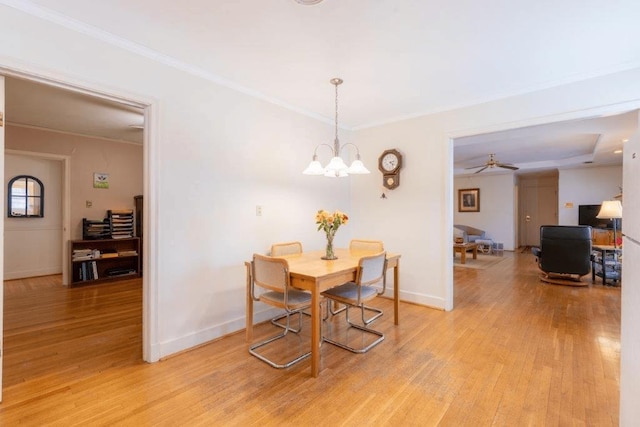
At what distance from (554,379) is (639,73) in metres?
2.61

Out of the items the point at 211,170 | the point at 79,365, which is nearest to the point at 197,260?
the point at 211,170

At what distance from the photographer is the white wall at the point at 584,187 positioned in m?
7.30

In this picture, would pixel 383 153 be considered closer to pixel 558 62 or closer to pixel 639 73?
pixel 558 62

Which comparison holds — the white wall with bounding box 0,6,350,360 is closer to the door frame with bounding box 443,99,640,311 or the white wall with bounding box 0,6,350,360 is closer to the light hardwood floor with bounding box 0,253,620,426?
the light hardwood floor with bounding box 0,253,620,426

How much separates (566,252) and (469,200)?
15.9 feet

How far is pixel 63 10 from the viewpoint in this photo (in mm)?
1896

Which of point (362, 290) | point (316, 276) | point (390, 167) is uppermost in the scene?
point (390, 167)

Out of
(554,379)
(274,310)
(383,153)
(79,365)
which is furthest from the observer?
(383,153)

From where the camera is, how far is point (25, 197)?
501 centimetres

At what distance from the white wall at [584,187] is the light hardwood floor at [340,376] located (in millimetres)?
5439

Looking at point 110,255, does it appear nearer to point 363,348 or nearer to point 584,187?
point 363,348

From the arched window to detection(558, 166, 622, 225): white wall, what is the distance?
37.4 ft

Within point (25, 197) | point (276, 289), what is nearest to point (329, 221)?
point (276, 289)

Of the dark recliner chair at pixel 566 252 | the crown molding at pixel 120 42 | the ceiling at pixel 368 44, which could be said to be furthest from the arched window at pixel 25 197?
the dark recliner chair at pixel 566 252
